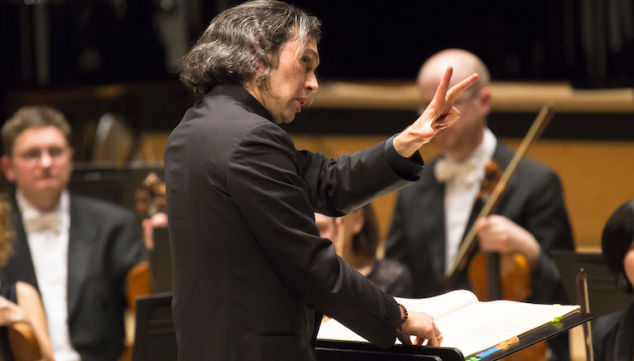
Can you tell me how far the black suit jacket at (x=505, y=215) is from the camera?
3502mm

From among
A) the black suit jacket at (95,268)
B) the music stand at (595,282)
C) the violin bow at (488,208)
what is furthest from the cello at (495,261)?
the black suit jacket at (95,268)

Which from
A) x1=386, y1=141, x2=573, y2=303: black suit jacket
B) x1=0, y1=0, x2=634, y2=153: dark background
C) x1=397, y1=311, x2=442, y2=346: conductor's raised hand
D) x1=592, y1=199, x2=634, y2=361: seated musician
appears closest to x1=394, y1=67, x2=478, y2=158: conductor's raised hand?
x1=397, y1=311, x2=442, y2=346: conductor's raised hand

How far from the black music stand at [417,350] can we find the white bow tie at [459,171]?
1.68 metres

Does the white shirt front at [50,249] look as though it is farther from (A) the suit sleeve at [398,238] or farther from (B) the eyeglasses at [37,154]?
(A) the suit sleeve at [398,238]

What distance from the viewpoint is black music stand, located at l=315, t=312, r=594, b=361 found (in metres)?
2.00

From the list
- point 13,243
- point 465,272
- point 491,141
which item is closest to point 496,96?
point 491,141

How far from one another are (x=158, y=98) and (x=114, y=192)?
2102mm

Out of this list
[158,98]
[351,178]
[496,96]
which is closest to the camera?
[351,178]

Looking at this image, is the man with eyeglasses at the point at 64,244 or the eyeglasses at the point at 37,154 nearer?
the man with eyeglasses at the point at 64,244

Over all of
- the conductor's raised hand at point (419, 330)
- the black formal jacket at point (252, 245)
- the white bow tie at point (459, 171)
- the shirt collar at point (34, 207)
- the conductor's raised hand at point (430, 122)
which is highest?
the conductor's raised hand at point (430, 122)

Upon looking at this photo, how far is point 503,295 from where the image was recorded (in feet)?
11.1

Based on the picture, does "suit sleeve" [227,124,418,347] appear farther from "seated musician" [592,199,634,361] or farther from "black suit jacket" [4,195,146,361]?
"black suit jacket" [4,195,146,361]

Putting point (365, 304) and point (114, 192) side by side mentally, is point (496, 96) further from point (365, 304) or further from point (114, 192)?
point (365, 304)

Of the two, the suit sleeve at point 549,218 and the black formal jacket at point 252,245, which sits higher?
the black formal jacket at point 252,245
